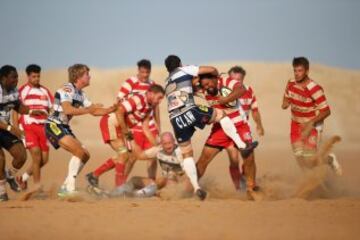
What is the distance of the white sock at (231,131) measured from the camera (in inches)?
456

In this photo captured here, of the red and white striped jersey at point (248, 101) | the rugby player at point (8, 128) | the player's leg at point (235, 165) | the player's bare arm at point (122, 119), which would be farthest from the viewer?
the red and white striped jersey at point (248, 101)

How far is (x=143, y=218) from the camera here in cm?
945

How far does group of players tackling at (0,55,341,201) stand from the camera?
11.5 meters

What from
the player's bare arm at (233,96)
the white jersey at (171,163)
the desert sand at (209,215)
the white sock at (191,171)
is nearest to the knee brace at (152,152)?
the white jersey at (171,163)

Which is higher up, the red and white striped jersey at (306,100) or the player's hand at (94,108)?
the red and white striped jersey at (306,100)

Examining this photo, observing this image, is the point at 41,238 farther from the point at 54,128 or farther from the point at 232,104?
the point at 232,104

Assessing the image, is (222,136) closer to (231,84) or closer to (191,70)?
(231,84)

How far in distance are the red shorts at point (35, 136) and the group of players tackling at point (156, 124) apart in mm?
18

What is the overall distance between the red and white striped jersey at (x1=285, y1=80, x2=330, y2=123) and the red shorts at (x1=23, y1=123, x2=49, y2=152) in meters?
4.48

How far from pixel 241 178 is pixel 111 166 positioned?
2.39m

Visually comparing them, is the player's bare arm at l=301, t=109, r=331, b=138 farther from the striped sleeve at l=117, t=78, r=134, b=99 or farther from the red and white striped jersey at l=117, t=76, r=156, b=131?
the striped sleeve at l=117, t=78, r=134, b=99

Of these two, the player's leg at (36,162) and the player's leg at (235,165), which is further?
the player's leg at (36,162)

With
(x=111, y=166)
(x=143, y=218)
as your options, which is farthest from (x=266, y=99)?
(x=143, y=218)

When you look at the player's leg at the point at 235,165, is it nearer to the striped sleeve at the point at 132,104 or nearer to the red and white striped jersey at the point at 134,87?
the striped sleeve at the point at 132,104
